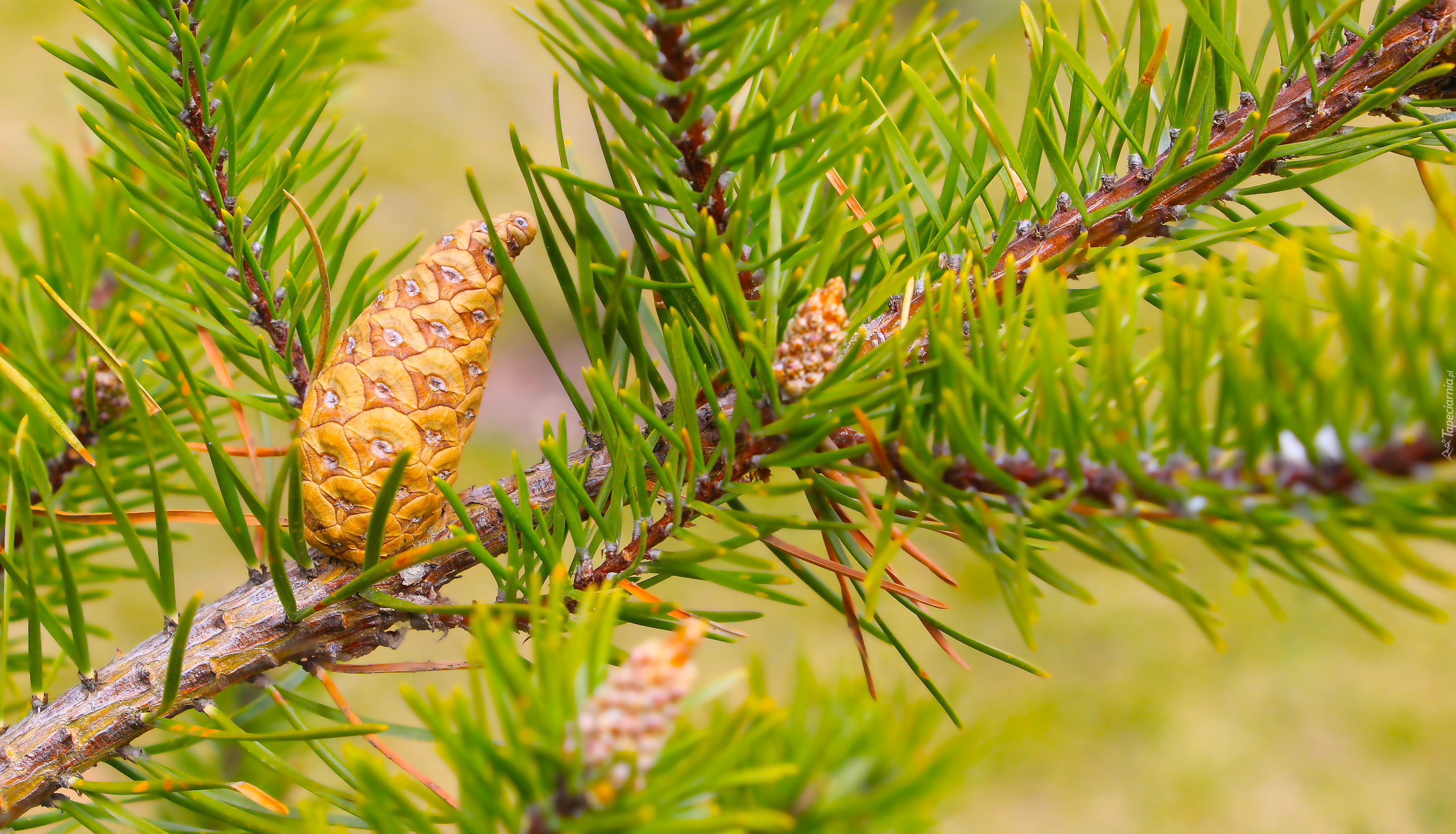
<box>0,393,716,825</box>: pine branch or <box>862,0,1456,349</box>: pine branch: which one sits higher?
<box>0,393,716,825</box>: pine branch

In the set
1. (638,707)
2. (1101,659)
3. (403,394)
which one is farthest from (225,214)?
(1101,659)

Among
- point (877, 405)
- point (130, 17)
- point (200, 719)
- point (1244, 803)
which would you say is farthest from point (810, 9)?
point (1244, 803)

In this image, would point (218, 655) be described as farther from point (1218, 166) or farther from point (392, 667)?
point (1218, 166)

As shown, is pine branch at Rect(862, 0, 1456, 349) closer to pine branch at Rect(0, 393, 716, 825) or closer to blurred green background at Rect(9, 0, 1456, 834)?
pine branch at Rect(0, 393, 716, 825)

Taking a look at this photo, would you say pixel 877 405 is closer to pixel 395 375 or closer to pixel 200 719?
pixel 395 375

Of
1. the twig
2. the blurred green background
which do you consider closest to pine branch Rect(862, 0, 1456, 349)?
the twig

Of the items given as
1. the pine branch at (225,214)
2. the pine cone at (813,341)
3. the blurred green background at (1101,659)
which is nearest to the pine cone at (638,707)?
the pine cone at (813,341)
